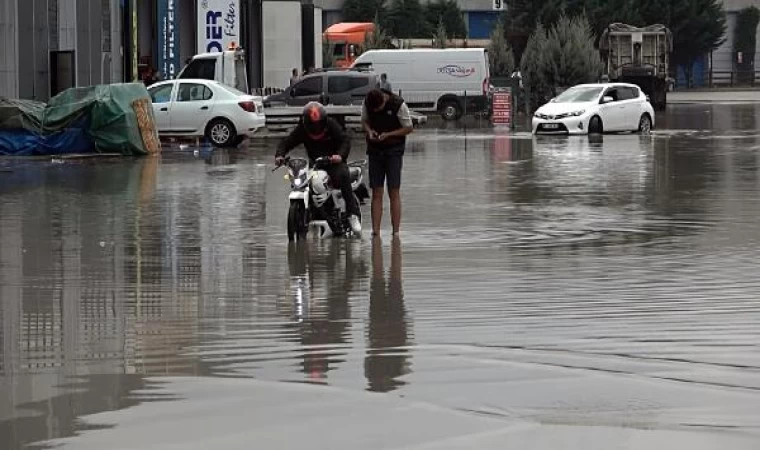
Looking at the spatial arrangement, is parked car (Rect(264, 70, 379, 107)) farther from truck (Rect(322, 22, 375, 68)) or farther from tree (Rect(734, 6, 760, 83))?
tree (Rect(734, 6, 760, 83))

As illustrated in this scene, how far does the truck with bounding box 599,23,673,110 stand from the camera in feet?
199

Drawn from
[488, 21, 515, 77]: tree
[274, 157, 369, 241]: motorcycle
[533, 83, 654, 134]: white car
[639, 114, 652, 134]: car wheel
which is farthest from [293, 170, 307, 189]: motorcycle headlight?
[488, 21, 515, 77]: tree

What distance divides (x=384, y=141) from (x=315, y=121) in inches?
27.5

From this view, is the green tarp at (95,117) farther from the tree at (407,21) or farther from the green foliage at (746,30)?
the green foliage at (746,30)

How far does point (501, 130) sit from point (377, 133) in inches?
1128

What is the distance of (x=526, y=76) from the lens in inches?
2304

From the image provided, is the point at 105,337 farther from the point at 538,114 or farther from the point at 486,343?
the point at 538,114

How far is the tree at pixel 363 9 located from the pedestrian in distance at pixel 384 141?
70470 mm

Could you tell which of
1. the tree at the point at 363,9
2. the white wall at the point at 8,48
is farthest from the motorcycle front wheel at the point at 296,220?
the tree at the point at 363,9

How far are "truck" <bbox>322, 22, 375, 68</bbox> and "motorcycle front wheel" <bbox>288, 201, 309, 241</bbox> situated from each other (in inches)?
2171

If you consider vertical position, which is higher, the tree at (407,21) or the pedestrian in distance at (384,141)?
the tree at (407,21)

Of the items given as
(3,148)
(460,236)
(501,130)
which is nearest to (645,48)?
(501,130)

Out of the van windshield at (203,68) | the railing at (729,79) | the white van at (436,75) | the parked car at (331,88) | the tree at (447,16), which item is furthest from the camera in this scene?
the railing at (729,79)

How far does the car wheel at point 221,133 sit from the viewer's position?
35.6m
